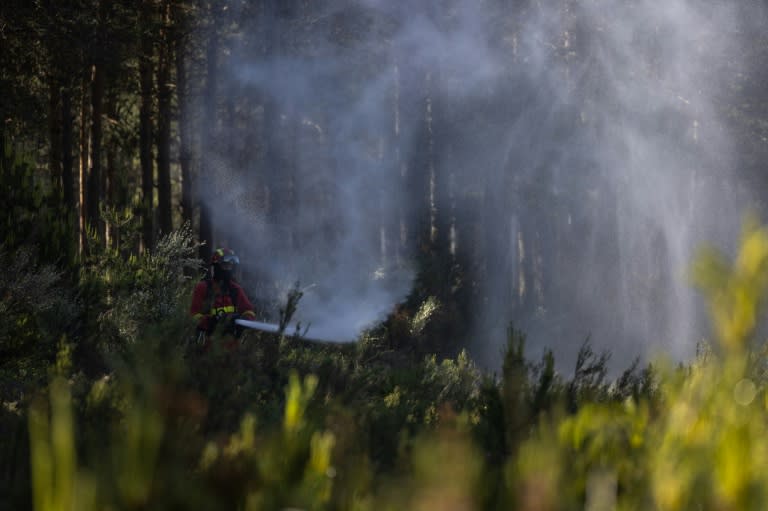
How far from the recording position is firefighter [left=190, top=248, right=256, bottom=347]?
10.3 metres

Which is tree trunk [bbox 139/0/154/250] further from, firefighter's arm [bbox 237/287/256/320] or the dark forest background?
firefighter's arm [bbox 237/287/256/320]

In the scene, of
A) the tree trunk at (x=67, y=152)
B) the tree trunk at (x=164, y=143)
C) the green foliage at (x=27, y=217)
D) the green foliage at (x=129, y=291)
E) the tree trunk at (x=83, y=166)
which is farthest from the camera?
the tree trunk at (x=83, y=166)

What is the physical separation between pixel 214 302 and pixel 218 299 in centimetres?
5

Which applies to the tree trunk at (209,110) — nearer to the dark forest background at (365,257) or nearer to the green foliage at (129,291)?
the dark forest background at (365,257)

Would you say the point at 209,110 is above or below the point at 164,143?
above

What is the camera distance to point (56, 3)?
49.9 ft

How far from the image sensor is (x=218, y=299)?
1038 cm

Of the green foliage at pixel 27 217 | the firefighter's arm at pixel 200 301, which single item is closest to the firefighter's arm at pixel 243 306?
the firefighter's arm at pixel 200 301

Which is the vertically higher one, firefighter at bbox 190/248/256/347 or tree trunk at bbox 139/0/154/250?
tree trunk at bbox 139/0/154/250

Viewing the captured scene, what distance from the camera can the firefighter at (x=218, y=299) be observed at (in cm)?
1030

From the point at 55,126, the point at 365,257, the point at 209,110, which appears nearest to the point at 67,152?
the point at 55,126

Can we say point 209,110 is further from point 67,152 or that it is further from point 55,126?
point 67,152

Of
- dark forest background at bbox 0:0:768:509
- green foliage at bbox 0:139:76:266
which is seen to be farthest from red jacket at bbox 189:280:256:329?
green foliage at bbox 0:139:76:266

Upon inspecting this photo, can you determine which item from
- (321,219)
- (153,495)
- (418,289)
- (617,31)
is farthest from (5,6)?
(617,31)
